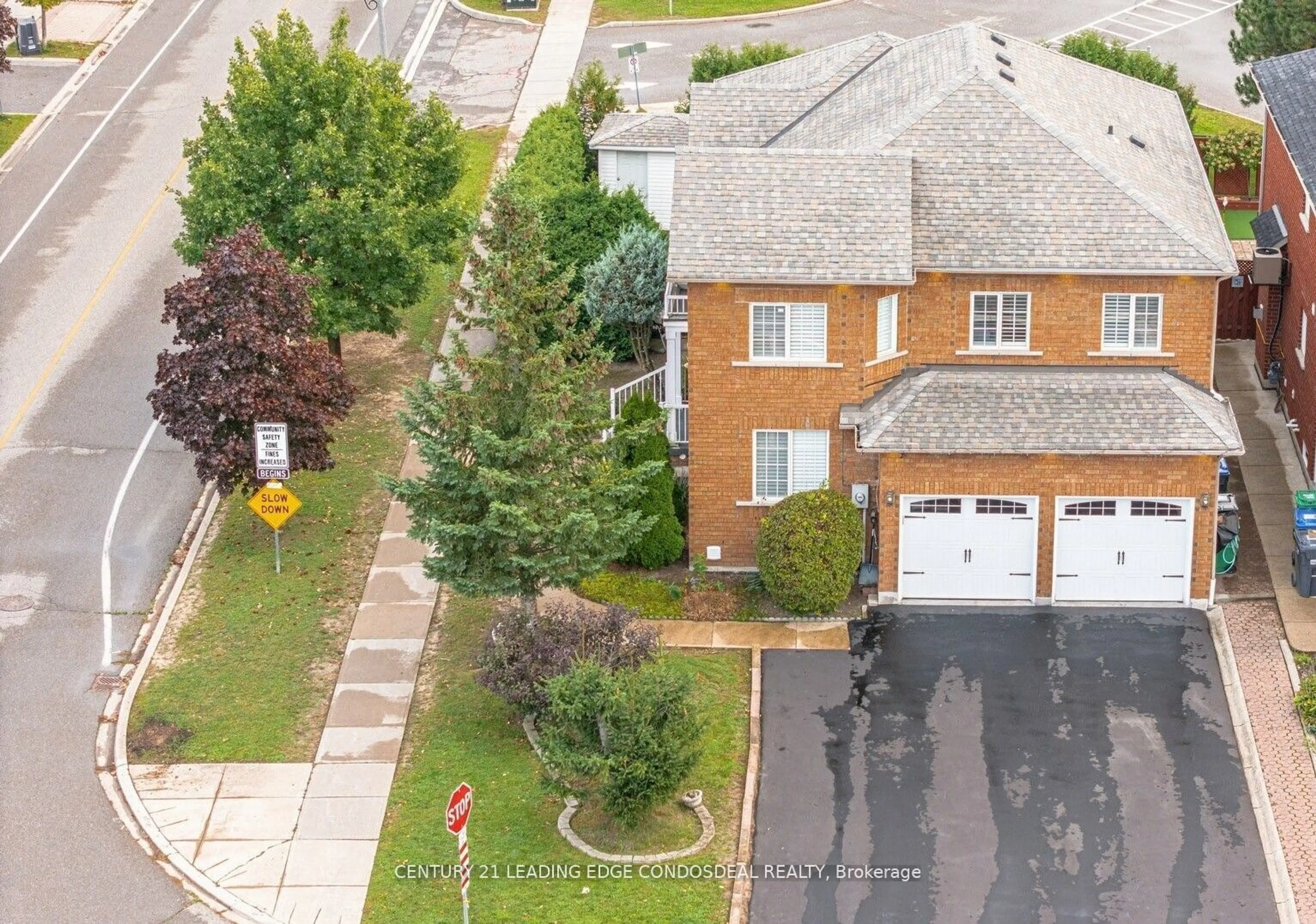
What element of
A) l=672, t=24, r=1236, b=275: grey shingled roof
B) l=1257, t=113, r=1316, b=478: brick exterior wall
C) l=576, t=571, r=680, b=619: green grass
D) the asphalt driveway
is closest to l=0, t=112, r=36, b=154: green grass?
l=672, t=24, r=1236, b=275: grey shingled roof

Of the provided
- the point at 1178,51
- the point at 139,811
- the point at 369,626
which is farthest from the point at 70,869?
Answer: the point at 1178,51

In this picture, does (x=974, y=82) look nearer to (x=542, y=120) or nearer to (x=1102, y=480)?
(x=1102, y=480)

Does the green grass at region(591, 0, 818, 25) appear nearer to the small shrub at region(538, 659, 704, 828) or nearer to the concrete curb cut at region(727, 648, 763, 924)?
the concrete curb cut at region(727, 648, 763, 924)

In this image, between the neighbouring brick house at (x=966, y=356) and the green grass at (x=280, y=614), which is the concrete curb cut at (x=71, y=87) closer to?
the green grass at (x=280, y=614)

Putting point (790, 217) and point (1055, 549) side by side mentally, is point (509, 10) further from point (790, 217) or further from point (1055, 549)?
point (1055, 549)

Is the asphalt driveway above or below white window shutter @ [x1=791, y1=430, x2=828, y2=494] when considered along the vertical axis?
below

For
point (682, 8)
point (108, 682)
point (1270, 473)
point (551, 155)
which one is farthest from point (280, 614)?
point (682, 8)

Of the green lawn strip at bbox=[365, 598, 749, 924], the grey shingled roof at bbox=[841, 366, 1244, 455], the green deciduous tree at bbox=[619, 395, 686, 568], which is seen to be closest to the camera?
the green lawn strip at bbox=[365, 598, 749, 924]

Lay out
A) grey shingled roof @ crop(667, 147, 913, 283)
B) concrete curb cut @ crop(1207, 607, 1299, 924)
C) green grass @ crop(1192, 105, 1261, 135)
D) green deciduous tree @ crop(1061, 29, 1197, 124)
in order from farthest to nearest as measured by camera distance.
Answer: green grass @ crop(1192, 105, 1261, 135), green deciduous tree @ crop(1061, 29, 1197, 124), grey shingled roof @ crop(667, 147, 913, 283), concrete curb cut @ crop(1207, 607, 1299, 924)
